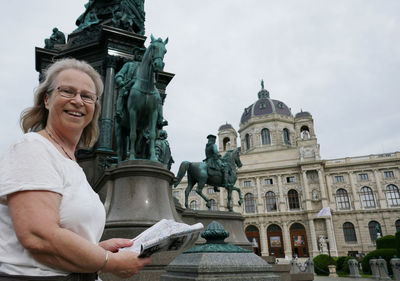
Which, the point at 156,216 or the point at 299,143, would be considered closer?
the point at 156,216

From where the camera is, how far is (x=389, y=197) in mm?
46094

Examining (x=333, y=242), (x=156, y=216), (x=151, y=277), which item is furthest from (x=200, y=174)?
(x=333, y=242)

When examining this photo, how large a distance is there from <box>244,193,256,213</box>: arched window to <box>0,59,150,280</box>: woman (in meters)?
52.1

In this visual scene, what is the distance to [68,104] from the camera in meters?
1.45

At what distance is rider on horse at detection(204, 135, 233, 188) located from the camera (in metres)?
9.71

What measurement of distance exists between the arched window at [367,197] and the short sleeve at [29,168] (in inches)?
2131

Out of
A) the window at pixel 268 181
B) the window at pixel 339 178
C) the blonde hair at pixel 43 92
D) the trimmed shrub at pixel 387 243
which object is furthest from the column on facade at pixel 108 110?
the window at pixel 339 178

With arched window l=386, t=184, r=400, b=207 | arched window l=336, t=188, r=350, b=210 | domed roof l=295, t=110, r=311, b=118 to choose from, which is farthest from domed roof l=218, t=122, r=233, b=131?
arched window l=386, t=184, r=400, b=207

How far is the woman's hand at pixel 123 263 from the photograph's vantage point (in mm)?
1182

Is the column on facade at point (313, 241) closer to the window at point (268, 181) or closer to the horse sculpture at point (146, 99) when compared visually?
the window at point (268, 181)

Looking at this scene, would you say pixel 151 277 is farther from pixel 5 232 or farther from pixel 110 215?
pixel 5 232

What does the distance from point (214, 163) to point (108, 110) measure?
382cm

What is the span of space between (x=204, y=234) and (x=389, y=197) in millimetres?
53355

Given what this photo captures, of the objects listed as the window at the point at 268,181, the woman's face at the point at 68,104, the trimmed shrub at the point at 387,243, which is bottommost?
the trimmed shrub at the point at 387,243
